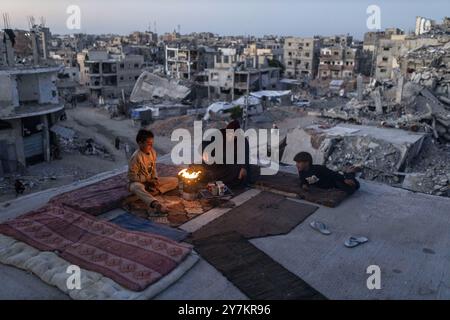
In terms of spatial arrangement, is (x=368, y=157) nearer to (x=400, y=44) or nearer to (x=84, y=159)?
(x=84, y=159)

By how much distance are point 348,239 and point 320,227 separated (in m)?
0.45

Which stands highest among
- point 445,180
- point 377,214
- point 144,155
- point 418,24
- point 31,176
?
point 418,24

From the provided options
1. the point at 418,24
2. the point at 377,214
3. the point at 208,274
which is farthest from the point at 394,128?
the point at 418,24

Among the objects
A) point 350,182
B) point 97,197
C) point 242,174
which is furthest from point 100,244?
point 350,182

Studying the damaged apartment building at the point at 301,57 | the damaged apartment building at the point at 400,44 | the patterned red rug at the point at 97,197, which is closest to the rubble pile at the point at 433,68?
the damaged apartment building at the point at 400,44

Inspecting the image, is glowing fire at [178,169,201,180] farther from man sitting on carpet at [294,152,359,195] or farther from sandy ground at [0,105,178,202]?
sandy ground at [0,105,178,202]

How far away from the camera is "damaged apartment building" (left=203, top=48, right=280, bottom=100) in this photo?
43156 millimetres

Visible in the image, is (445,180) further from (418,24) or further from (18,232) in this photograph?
(418,24)

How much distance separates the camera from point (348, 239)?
16.9 feet

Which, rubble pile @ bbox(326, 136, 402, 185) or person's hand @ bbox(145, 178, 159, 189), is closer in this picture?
person's hand @ bbox(145, 178, 159, 189)

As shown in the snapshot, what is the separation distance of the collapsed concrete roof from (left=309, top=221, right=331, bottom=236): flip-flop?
131 feet

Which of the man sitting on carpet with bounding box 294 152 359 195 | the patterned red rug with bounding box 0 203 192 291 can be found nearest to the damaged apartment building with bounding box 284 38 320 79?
the man sitting on carpet with bounding box 294 152 359 195

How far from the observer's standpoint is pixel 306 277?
169 inches
